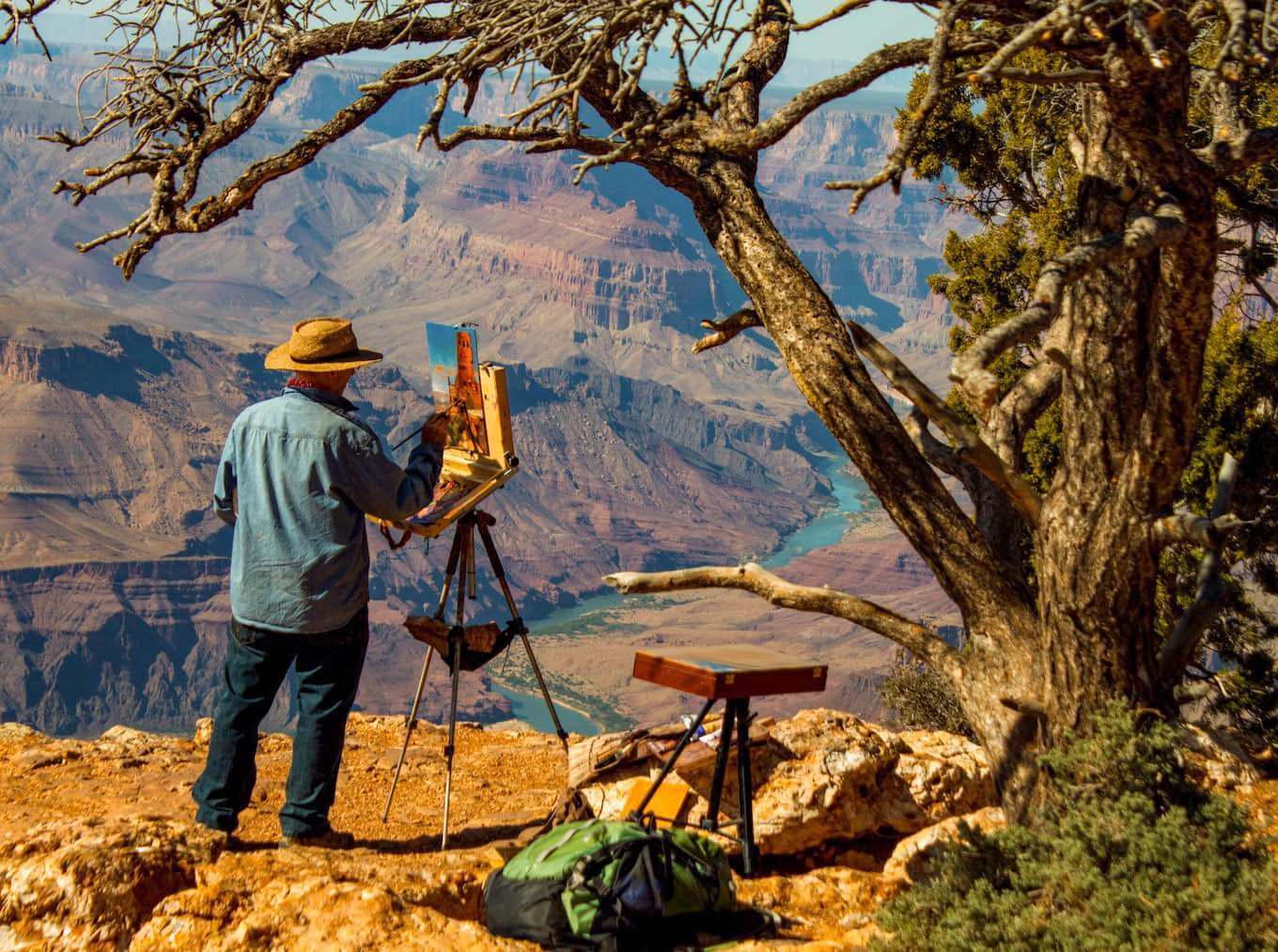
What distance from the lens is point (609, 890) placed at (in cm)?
412

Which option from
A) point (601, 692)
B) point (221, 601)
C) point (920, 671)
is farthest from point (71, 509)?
point (920, 671)

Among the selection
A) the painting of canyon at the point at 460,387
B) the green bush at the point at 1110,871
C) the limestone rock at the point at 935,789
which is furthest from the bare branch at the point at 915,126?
the limestone rock at the point at 935,789

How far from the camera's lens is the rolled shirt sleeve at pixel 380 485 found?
500 centimetres

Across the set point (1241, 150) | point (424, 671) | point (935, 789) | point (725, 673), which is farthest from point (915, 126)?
point (424, 671)

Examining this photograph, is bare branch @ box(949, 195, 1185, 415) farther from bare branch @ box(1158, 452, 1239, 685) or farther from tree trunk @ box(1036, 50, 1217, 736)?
bare branch @ box(1158, 452, 1239, 685)

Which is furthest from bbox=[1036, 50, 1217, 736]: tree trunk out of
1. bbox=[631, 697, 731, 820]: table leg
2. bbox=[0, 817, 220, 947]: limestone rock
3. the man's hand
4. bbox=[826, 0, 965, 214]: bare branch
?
bbox=[0, 817, 220, 947]: limestone rock

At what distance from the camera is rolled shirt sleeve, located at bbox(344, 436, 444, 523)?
5.00 metres

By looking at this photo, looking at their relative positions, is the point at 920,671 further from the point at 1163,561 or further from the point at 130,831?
the point at 130,831

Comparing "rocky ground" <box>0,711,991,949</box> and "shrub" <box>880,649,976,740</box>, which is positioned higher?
"rocky ground" <box>0,711,991,949</box>

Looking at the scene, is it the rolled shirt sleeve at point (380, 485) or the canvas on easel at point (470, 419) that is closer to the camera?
the rolled shirt sleeve at point (380, 485)

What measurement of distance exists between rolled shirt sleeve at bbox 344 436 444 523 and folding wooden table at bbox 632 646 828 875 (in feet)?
3.86

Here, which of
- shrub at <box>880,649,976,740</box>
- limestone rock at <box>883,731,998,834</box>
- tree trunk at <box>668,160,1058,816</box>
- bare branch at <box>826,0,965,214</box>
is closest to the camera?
bare branch at <box>826,0,965,214</box>

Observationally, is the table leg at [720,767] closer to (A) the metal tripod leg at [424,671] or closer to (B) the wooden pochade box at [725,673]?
(B) the wooden pochade box at [725,673]

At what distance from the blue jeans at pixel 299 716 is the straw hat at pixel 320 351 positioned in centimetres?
102
